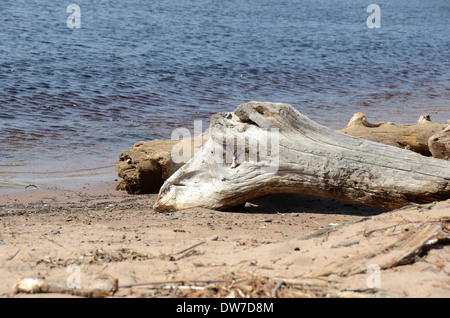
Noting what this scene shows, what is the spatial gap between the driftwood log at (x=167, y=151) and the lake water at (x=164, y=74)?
886 mm

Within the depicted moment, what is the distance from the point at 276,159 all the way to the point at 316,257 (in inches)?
61.9

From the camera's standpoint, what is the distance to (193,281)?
2.57 metres

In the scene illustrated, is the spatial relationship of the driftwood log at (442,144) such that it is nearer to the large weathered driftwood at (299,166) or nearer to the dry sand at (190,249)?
the large weathered driftwood at (299,166)

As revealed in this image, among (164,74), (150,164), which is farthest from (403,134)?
(164,74)

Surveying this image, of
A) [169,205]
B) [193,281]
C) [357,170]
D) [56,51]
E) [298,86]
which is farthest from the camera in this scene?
[56,51]

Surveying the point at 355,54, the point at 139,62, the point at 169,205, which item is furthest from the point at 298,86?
the point at 169,205

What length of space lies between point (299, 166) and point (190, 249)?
1474 mm

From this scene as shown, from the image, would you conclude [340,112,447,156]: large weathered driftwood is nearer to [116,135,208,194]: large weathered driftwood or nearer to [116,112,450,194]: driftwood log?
[116,112,450,194]: driftwood log

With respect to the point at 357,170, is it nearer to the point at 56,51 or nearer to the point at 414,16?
the point at 56,51

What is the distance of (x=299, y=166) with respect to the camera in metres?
4.35

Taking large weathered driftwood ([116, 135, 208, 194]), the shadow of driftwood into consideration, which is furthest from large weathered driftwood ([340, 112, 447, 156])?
large weathered driftwood ([116, 135, 208, 194])

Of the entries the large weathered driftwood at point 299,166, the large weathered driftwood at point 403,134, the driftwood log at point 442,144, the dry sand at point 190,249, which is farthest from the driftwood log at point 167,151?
the large weathered driftwood at point 299,166

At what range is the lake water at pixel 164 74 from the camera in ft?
26.9
